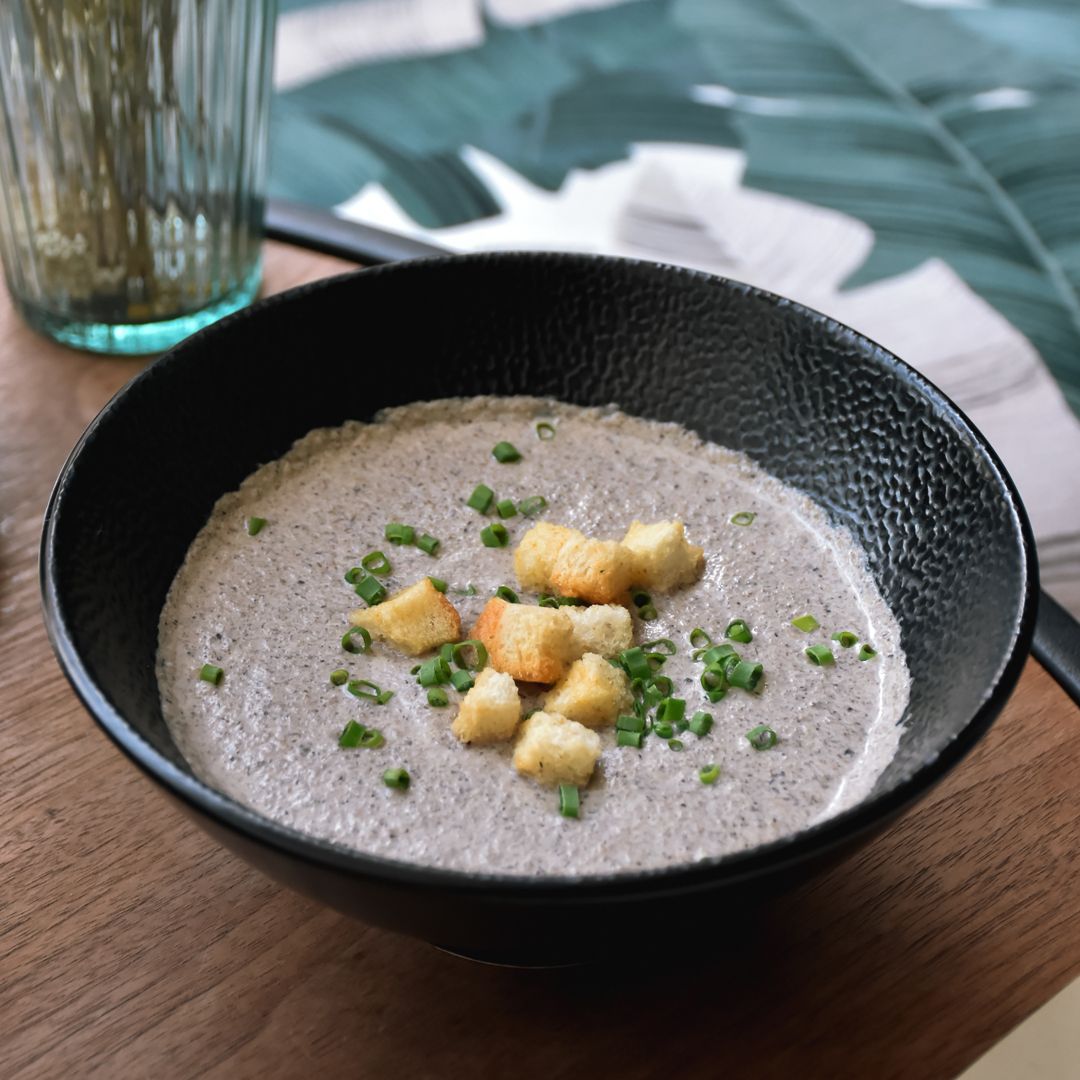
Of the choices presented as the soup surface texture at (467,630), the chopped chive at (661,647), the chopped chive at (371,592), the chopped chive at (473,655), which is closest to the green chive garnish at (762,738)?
the soup surface texture at (467,630)

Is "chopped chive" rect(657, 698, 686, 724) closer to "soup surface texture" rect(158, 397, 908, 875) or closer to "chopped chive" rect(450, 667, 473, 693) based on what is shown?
"soup surface texture" rect(158, 397, 908, 875)

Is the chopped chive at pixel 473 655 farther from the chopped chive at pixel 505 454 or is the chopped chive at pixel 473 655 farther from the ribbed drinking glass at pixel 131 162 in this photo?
the ribbed drinking glass at pixel 131 162

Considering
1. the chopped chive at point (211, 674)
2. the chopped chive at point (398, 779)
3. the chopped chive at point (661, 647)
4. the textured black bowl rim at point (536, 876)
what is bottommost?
the chopped chive at point (211, 674)

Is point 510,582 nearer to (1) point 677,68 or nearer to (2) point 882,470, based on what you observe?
(2) point 882,470

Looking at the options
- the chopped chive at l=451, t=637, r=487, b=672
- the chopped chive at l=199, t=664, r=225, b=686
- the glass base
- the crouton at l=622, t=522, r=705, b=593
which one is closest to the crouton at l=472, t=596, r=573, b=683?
the chopped chive at l=451, t=637, r=487, b=672

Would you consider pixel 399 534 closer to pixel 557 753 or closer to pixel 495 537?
pixel 495 537

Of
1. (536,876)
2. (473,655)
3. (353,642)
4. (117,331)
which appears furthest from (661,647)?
(117,331)
